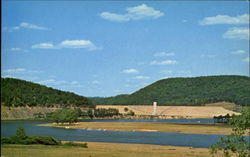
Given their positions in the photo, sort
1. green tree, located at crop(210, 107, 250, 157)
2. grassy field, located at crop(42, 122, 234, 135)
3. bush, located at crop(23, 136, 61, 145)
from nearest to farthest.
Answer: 1. green tree, located at crop(210, 107, 250, 157)
2. bush, located at crop(23, 136, 61, 145)
3. grassy field, located at crop(42, 122, 234, 135)

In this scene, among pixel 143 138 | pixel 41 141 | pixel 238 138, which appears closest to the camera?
pixel 238 138

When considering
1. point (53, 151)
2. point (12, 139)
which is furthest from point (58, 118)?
point (53, 151)

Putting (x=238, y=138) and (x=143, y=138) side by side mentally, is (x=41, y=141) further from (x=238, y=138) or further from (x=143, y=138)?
(x=238, y=138)

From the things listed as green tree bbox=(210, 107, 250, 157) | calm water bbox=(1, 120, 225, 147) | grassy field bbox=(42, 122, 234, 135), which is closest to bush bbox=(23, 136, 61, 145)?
calm water bbox=(1, 120, 225, 147)

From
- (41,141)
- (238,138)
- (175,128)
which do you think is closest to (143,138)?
(41,141)

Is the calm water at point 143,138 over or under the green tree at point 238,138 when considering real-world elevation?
under

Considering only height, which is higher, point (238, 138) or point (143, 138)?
point (238, 138)

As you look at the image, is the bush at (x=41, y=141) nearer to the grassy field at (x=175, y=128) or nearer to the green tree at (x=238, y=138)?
the green tree at (x=238, y=138)

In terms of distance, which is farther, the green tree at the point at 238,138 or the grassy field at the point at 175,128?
the grassy field at the point at 175,128

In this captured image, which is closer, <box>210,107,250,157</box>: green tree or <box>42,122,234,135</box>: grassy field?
<box>210,107,250,157</box>: green tree

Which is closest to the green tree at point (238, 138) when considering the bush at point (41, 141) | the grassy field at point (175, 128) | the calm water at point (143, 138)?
the bush at point (41, 141)

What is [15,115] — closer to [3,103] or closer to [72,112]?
[3,103]

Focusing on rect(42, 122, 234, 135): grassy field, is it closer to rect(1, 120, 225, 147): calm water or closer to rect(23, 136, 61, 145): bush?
rect(1, 120, 225, 147): calm water
